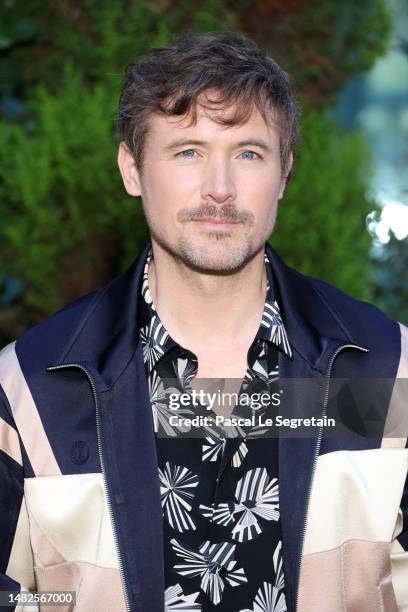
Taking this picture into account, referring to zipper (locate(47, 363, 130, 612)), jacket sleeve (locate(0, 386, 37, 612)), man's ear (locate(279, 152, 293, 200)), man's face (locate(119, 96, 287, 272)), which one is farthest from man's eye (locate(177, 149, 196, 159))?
jacket sleeve (locate(0, 386, 37, 612))

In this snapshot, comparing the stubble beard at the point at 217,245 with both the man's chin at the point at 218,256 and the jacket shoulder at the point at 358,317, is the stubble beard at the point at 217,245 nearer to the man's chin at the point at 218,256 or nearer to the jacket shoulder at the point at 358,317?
the man's chin at the point at 218,256

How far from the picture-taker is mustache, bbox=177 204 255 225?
10.3ft

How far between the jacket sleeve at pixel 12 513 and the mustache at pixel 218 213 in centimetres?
78

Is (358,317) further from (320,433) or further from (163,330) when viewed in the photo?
(163,330)

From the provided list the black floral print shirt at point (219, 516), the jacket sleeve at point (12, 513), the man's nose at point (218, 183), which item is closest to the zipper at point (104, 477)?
the black floral print shirt at point (219, 516)

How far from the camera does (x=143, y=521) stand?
9.73 ft

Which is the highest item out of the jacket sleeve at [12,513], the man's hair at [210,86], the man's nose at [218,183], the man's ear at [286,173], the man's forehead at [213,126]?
the man's hair at [210,86]

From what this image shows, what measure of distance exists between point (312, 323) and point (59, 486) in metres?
0.93

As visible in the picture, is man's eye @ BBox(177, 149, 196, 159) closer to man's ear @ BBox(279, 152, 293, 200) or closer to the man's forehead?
the man's forehead

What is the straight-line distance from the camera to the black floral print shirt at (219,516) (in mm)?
2980

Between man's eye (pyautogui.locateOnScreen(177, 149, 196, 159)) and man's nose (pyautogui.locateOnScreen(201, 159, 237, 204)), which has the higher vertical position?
man's eye (pyautogui.locateOnScreen(177, 149, 196, 159))

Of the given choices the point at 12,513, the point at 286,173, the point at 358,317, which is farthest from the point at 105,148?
the point at 12,513

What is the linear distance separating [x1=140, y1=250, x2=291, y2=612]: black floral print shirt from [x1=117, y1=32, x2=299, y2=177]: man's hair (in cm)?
90

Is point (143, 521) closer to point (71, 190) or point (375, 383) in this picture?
point (375, 383)
